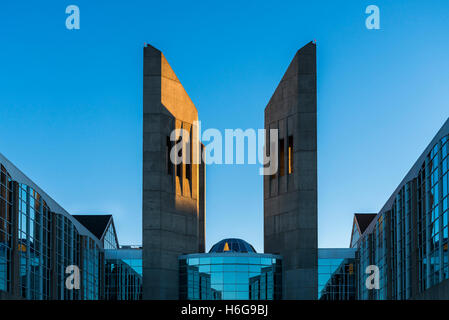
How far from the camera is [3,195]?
49.3 m

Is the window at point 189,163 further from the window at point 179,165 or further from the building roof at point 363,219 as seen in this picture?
the building roof at point 363,219

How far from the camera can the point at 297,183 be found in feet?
224

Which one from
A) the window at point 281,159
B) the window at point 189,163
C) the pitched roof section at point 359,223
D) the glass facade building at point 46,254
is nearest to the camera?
the glass facade building at point 46,254

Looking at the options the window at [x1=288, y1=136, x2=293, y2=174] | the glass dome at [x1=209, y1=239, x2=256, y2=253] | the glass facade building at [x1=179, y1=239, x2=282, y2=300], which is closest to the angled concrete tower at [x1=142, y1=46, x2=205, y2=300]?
the glass facade building at [x1=179, y1=239, x2=282, y2=300]

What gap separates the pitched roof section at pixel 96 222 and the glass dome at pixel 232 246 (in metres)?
31.0

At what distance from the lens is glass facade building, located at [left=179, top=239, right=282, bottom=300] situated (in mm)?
69500

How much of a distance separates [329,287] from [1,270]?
36.6 meters

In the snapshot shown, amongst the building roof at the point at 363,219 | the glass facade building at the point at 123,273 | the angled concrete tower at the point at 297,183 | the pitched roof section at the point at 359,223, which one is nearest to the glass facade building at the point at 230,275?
the angled concrete tower at the point at 297,183

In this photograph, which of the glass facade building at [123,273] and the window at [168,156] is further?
the glass facade building at [123,273]

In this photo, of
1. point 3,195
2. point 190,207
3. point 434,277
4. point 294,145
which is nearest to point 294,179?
point 294,145

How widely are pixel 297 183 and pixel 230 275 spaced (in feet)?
33.9

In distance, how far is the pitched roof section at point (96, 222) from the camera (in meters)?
107

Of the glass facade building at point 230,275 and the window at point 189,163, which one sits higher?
the window at point 189,163
